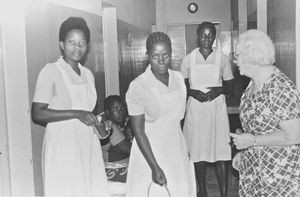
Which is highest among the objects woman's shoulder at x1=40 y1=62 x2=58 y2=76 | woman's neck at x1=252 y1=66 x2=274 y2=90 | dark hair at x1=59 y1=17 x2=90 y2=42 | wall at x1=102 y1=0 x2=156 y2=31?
wall at x1=102 y1=0 x2=156 y2=31

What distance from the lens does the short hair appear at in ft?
4.87

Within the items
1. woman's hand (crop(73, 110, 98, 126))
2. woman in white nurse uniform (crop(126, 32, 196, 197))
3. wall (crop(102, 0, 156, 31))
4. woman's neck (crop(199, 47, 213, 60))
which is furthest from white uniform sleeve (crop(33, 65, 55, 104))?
wall (crop(102, 0, 156, 31))

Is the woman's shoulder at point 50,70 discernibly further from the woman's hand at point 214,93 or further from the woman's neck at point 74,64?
the woman's hand at point 214,93

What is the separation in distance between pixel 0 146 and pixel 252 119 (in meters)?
1.04

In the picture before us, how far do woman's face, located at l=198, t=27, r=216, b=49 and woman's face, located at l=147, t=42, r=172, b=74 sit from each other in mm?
1177

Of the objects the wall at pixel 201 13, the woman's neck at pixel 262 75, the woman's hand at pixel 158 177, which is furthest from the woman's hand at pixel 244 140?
the wall at pixel 201 13

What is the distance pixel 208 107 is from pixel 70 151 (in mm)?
1331

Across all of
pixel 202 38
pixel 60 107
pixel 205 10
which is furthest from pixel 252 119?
pixel 205 10

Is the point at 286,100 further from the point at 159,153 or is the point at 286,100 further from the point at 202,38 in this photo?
the point at 202,38

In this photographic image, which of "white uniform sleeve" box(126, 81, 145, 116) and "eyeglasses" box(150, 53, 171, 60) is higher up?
"eyeglasses" box(150, 53, 171, 60)

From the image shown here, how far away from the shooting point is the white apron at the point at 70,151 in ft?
5.47

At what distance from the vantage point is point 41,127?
6.70 feet

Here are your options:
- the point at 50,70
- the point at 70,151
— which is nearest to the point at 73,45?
the point at 50,70

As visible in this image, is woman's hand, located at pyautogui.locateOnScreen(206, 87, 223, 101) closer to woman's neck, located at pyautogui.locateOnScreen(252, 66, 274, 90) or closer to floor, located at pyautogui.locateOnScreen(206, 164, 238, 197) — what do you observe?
floor, located at pyautogui.locateOnScreen(206, 164, 238, 197)
